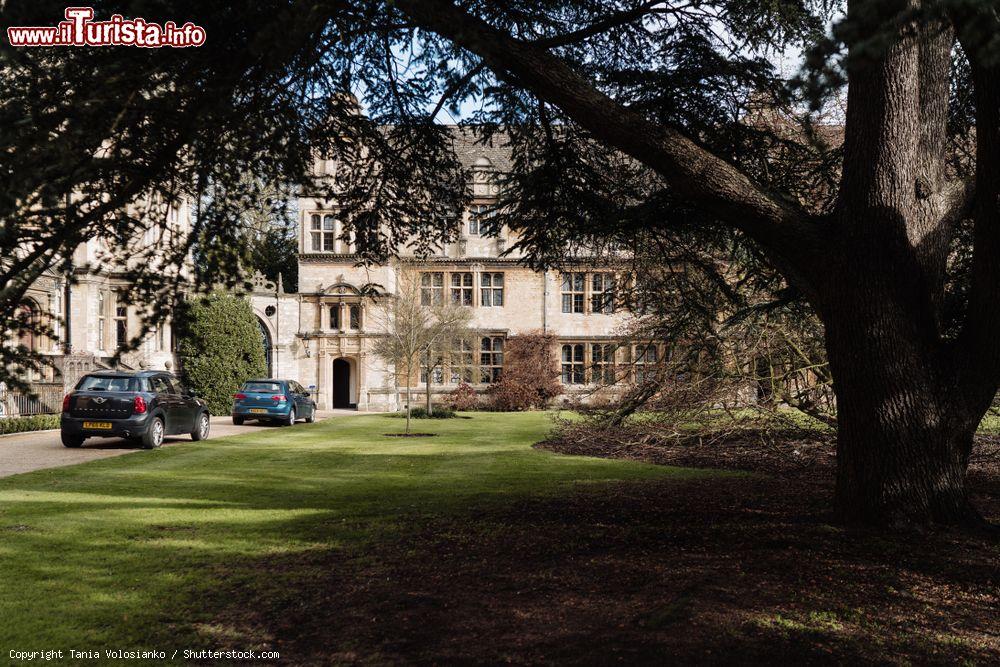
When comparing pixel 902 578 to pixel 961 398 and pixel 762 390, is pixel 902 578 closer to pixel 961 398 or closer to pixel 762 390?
pixel 961 398

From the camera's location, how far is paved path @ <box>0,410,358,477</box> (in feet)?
43.1

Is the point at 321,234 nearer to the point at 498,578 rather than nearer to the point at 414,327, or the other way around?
the point at 414,327

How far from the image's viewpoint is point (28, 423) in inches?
789

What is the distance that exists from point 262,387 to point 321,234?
1425 cm

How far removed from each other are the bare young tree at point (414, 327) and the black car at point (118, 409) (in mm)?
9664

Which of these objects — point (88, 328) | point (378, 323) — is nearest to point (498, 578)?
point (88, 328)

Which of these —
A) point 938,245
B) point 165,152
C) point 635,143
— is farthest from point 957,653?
point 165,152

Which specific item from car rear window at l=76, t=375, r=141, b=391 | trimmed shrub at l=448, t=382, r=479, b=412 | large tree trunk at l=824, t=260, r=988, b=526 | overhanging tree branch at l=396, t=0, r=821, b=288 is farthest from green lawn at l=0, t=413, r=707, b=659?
trimmed shrub at l=448, t=382, r=479, b=412

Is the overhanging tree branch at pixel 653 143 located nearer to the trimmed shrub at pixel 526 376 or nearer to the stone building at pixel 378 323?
the trimmed shrub at pixel 526 376

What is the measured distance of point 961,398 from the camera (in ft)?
19.1

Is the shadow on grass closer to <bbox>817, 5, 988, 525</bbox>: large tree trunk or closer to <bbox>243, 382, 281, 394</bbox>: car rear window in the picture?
<bbox>817, 5, 988, 525</bbox>: large tree trunk

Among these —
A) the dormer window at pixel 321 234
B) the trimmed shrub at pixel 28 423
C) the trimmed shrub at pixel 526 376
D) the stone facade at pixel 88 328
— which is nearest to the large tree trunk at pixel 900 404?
the trimmed shrub at pixel 28 423

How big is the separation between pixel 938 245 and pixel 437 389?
3136 centimetres

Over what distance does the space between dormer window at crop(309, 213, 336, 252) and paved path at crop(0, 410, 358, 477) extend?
17.7 metres
